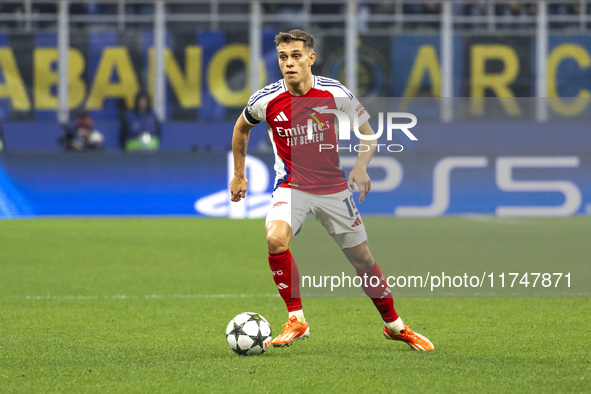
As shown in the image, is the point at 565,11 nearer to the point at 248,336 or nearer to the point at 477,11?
the point at 477,11

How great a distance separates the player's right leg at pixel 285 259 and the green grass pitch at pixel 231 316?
0.12m

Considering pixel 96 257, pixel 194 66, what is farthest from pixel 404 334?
pixel 194 66

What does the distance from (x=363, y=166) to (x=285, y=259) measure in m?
0.75

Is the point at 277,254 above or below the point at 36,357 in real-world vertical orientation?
above

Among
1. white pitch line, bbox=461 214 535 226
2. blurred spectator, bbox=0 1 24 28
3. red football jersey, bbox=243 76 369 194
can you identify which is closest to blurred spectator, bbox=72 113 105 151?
blurred spectator, bbox=0 1 24 28

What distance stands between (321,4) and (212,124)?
3804 millimetres

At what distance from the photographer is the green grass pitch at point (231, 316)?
17.5ft

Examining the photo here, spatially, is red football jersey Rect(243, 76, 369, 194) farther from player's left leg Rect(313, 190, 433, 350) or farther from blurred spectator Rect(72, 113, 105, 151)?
blurred spectator Rect(72, 113, 105, 151)

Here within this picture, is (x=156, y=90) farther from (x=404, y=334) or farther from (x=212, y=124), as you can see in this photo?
(x=404, y=334)

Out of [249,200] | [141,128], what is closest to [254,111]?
[249,200]

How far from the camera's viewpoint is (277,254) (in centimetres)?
629

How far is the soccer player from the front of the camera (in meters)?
6.27

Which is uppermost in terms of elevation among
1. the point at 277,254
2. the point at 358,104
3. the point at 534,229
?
the point at 358,104

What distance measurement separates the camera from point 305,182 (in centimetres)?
642
